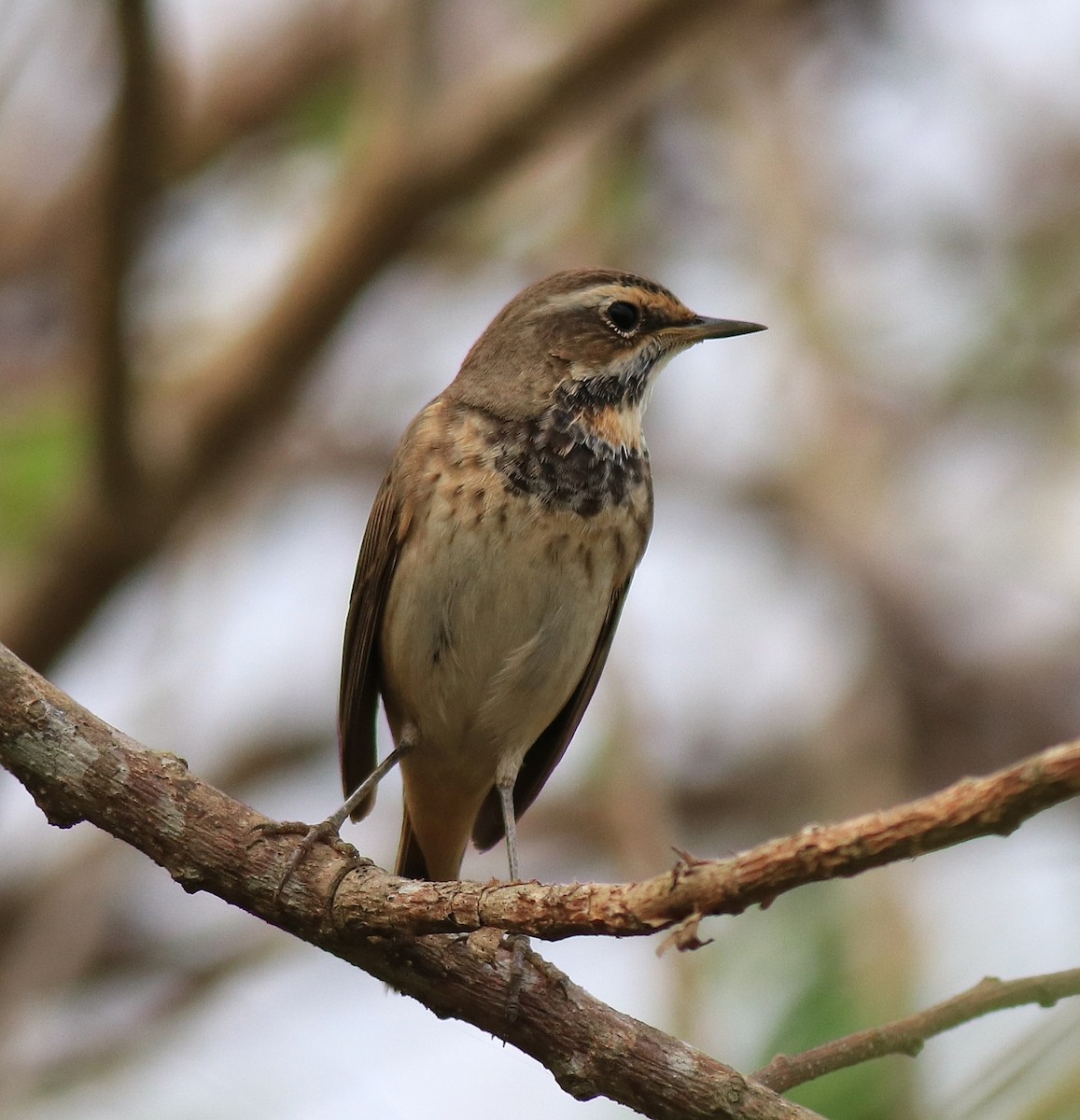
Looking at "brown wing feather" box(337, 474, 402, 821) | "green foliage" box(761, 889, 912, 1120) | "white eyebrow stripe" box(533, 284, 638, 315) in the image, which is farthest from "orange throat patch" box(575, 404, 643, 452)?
"green foliage" box(761, 889, 912, 1120)

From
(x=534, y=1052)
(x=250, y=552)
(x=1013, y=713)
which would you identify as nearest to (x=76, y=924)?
(x=250, y=552)

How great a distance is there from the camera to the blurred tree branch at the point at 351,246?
6.25 m

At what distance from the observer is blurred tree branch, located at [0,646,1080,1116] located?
127 inches

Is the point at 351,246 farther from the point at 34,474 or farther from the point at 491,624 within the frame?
the point at 34,474

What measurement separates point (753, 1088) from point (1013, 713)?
572 cm

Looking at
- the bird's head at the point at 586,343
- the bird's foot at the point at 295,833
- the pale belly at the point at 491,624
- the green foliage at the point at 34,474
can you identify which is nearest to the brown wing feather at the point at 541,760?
the pale belly at the point at 491,624

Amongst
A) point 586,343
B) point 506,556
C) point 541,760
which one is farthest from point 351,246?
point 541,760

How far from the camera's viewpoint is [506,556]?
5.06m

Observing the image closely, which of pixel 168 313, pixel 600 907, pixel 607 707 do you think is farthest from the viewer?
pixel 168 313

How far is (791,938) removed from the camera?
6.05 metres

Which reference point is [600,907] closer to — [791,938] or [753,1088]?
[753,1088]

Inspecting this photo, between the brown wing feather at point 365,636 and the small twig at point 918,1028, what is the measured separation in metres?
2.28

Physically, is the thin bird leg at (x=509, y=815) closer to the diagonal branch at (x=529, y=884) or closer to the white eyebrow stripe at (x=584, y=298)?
the diagonal branch at (x=529, y=884)

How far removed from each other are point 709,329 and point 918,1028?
306 cm
